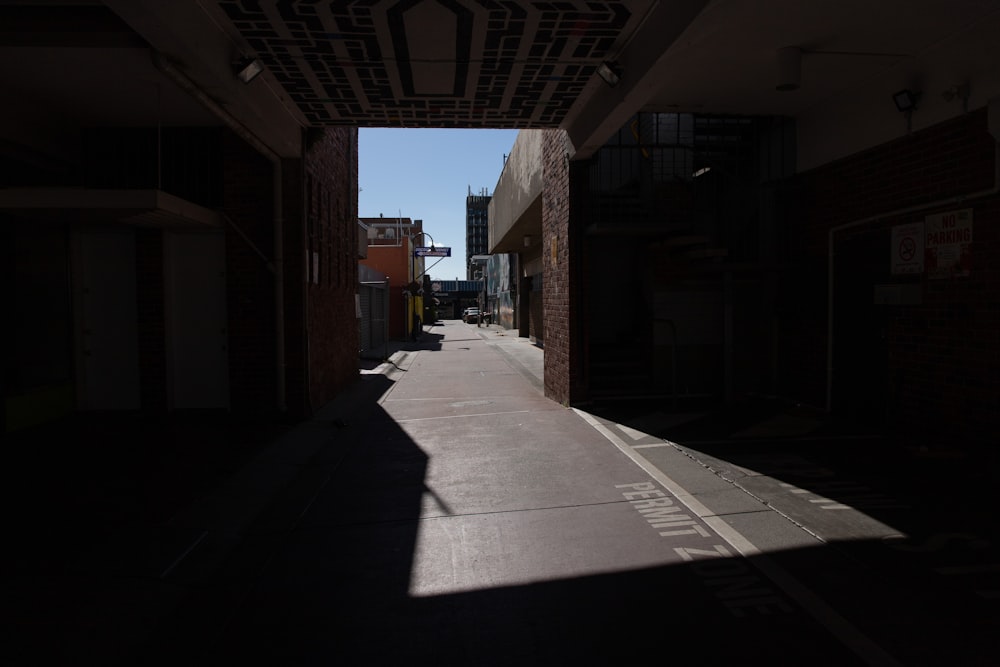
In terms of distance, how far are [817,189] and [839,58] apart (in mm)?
2263

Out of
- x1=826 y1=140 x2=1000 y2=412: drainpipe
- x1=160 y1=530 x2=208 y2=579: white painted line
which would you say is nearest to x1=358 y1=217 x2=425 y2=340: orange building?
x1=826 y1=140 x2=1000 y2=412: drainpipe

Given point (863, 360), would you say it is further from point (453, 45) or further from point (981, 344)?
point (453, 45)

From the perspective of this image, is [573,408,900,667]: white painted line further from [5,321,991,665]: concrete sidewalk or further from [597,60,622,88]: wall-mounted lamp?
[597,60,622,88]: wall-mounted lamp

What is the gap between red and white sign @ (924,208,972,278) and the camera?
6.25 meters

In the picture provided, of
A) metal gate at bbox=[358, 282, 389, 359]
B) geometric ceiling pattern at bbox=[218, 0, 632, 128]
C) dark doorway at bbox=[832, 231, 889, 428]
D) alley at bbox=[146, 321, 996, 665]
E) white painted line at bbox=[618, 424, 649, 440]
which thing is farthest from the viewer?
metal gate at bbox=[358, 282, 389, 359]

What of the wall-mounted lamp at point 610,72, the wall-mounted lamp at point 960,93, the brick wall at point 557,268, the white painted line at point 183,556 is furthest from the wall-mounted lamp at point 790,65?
the white painted line at point 183,556

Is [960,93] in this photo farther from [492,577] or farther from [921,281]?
A: [492,577]

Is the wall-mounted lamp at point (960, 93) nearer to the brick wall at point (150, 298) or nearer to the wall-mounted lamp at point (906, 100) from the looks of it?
the wall-mounted lamp at point (906, 100)

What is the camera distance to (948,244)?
6465mm

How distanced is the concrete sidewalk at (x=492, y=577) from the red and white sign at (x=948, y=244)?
10.3 feet

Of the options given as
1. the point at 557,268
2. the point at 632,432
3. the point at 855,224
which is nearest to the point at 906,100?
the point at 855,224

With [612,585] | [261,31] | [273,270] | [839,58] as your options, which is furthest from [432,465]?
[839,58]

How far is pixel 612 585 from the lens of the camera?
3.61 meters

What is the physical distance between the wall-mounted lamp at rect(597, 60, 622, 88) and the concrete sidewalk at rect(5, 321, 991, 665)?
387 cm
